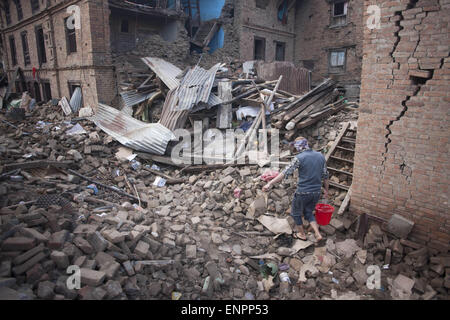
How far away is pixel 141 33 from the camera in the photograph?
14523 mm

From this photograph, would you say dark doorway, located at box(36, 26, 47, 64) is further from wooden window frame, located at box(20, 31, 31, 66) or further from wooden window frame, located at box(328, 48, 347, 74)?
wooden window frame, located at box(328, 48, 347, 74)

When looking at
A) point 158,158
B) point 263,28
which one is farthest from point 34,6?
point 158,158

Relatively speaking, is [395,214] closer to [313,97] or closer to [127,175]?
[313,97]

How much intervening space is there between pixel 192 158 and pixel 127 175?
6.19 ft

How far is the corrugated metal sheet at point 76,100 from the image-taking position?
13.3 metres

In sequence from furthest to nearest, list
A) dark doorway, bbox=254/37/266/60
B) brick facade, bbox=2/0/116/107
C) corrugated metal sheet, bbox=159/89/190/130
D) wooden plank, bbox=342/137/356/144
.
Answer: dark doorway, bbox=254/37/266/60, brick facade, bbox=2/0/116/107, corrugated metal sheet, bbox=159/89/190/130, wooden plank, bbox=342/137/356/144

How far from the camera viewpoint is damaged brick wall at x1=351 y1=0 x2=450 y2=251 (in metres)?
4.06

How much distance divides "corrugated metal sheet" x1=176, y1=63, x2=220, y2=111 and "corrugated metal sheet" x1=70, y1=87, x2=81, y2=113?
598 cm

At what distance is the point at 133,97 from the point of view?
432 inches

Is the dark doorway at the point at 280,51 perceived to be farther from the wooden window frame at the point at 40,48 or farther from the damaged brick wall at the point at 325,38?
the wooden window frame at the point at 40,48

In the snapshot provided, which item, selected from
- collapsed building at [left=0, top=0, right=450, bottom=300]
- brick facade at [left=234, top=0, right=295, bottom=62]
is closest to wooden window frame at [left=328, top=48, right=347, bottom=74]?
brick facade at [left=234, top=0, right=295, bottom=62]

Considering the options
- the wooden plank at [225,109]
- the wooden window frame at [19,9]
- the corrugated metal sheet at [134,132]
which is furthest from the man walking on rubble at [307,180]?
the wooden window frame at [19,9]

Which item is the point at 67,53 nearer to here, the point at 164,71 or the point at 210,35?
the point at 164,71

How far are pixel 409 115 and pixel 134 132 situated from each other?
299 inches
